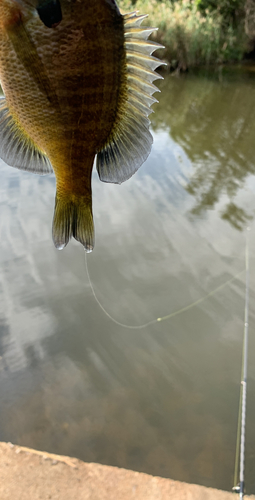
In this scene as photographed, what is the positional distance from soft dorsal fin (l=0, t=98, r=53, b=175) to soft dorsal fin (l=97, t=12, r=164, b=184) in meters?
0.15

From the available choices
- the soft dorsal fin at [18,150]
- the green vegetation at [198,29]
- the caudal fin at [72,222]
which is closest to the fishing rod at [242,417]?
the caudal fin at [72,222]

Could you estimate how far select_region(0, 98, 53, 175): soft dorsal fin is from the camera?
0.81 meters

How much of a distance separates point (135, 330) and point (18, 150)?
2795mm

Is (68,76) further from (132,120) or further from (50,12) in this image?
(132,120)

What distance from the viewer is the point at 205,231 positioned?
4.65 m

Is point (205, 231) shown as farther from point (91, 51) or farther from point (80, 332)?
point (91, 51)

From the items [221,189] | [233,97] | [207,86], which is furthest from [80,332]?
[207,86]

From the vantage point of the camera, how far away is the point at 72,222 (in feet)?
2.74

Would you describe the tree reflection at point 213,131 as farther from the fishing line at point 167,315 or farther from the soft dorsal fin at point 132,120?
the soft dorsal fin at point 132,120

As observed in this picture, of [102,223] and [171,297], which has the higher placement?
[102,223]

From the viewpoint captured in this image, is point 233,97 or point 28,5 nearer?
point 28,5

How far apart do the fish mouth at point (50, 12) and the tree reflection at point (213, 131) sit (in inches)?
176

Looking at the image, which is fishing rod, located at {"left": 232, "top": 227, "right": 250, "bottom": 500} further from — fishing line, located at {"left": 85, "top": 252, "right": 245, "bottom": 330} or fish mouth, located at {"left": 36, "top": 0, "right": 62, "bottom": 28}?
fish mouth, located at {"left": 36, "top": 0, "right": 62, "bottom": 28}

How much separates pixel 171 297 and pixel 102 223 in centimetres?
151
